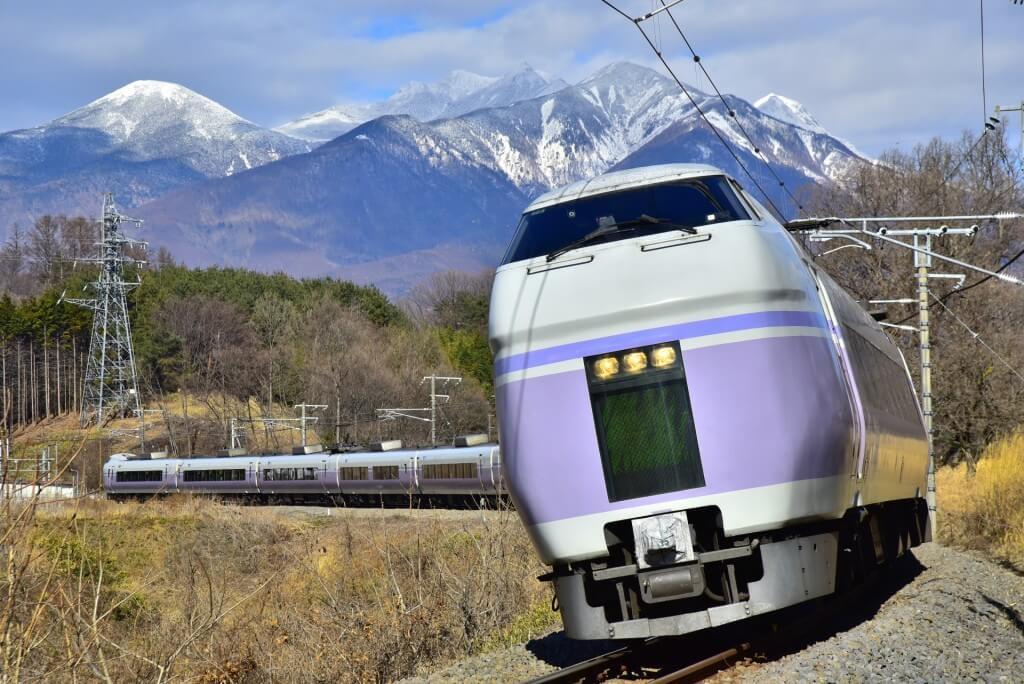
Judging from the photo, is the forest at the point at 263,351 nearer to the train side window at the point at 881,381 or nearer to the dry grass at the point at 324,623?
the dry grass at the point at 324,623

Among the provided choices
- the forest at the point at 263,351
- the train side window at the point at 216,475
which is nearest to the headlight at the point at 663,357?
the train side window at the point at 216,475

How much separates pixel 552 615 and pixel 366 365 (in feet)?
218

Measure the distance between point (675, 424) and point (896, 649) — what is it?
2.60m

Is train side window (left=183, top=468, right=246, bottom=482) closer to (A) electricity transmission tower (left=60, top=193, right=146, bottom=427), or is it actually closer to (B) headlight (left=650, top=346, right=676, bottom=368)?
(A) electricity transmission tower (left=60, top=193, right=146, bottom=427)

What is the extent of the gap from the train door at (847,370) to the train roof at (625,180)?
1.36 metres

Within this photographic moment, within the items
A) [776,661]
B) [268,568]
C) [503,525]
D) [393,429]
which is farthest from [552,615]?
[393,429]

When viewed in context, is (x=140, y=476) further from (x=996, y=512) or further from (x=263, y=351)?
(x=996, y=512)

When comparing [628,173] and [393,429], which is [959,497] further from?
[393,429]

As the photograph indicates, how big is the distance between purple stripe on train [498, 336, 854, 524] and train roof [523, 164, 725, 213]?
73.6 inches

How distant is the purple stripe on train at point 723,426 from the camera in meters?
8.80

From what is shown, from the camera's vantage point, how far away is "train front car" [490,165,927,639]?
8.81 meters

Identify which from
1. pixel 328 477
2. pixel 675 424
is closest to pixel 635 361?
pixel 675 424

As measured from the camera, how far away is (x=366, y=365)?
80.0 metres

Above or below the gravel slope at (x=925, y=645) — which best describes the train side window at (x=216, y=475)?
above
